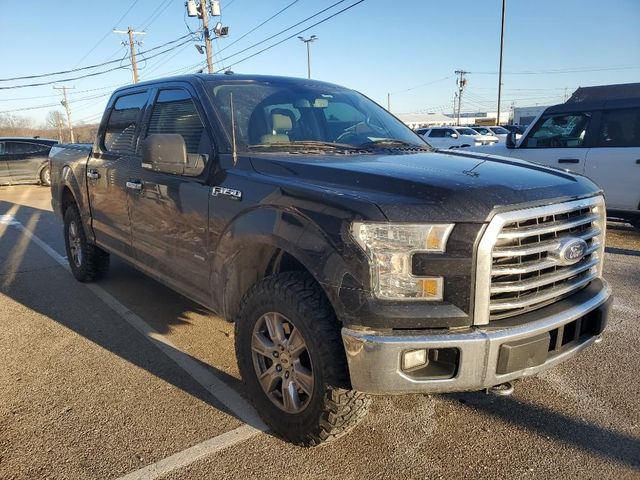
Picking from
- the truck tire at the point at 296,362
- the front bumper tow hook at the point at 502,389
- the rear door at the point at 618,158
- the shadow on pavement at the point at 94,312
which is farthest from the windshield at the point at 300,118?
the rear door at the point at 618,158

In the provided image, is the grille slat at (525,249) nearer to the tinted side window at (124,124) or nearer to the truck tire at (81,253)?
the tinted side window at (124,124)

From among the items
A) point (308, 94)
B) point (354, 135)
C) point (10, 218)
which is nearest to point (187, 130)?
point (308, 94)

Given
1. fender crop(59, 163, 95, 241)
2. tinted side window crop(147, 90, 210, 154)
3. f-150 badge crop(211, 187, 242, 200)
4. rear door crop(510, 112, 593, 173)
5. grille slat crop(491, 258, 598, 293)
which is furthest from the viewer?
rear door crop(510, 112, 593, 173)

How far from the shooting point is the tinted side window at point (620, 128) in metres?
6.58

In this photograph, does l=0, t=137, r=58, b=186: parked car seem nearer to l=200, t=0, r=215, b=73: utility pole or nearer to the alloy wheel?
l=200, t=0, r=215, b=73: utility pole

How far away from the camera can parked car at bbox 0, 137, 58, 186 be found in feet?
56.4

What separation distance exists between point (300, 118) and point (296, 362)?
5.76 ft

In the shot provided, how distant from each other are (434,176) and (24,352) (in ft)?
11.3

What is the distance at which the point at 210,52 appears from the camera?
25531 millimetres

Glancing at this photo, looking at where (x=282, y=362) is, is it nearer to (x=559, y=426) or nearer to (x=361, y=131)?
(x=559, y=426)

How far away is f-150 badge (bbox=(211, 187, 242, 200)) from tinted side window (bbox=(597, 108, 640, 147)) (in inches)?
233

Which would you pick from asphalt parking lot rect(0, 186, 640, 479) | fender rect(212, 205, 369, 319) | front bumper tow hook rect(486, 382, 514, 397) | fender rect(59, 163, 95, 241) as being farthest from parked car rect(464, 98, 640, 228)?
fender rect(59, 163, 95, 241)

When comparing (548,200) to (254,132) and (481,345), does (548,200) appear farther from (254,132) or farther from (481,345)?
(254,132)

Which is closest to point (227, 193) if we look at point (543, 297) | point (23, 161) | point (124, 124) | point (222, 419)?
point (222, 419)
